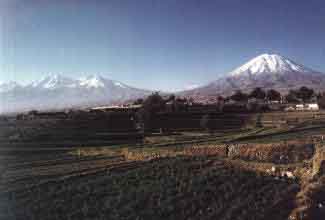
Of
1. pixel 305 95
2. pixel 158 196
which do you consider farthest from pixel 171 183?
pixel 305 95

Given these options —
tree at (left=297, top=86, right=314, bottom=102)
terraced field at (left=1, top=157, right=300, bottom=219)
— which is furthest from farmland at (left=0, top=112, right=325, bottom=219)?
tree at (left=297, top=86, right=314, bottom=102)

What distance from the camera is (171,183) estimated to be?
19203 mm

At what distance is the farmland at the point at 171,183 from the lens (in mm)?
14727

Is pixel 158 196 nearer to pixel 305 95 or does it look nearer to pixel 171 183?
pixel 171 183

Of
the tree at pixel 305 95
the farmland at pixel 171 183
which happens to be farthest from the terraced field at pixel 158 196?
the tree at pixel 305 95

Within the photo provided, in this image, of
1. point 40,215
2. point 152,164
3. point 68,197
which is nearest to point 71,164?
point 152,164

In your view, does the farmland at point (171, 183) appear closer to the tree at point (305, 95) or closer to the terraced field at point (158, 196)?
the terraced field at point (158, 196)

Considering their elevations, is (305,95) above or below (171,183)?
above

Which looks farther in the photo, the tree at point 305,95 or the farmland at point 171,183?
the tree at point 305,95

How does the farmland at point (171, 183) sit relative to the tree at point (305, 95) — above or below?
below

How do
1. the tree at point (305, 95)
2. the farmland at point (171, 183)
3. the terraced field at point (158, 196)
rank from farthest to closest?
the tree at point (305, 95) → the farmland at point (171, 183) → the terraced field at point (158, 196)

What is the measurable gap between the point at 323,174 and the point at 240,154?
807cm

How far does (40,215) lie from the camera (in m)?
14.3

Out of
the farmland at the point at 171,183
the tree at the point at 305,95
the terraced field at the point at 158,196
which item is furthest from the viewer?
the tree at the point at 305,95
